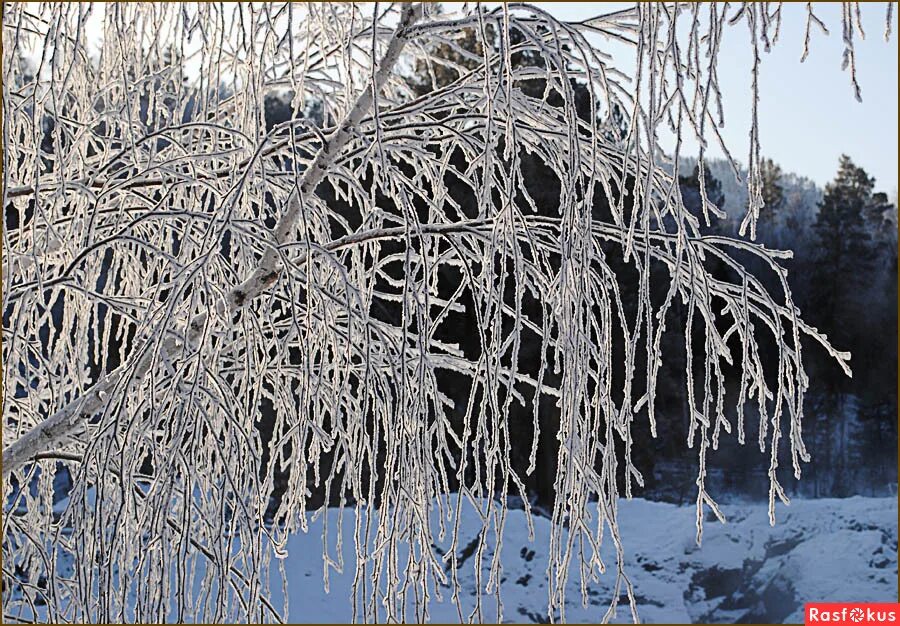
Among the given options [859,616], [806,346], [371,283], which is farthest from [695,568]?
[371,283]

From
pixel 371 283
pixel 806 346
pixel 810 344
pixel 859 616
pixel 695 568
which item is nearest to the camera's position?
pixel 371 283

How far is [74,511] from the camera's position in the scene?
998 mm

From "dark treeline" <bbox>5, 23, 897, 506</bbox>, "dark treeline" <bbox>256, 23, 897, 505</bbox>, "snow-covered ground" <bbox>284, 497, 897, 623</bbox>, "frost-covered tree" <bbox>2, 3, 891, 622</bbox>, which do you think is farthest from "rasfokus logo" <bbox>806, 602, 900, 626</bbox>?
"dark treeline" <bbox>256, 23, 897, 505</bbox>

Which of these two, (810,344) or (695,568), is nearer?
(695,568)

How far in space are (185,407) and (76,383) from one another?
61cm

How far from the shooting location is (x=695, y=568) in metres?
7.06

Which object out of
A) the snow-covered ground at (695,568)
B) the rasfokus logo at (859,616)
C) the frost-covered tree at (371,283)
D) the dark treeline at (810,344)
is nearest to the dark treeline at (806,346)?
the dark treeline at (810,344)

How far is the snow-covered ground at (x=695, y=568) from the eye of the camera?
20.6ft

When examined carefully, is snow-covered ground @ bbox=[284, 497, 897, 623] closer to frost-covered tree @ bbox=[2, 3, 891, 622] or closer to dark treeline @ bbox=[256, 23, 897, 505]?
dark treeline @ bbox=[256, 23, 897, 505]

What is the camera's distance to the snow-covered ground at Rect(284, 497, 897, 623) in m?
6.28

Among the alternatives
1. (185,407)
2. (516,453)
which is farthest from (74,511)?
(516,453)

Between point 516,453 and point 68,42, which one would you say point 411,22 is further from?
point 516,453

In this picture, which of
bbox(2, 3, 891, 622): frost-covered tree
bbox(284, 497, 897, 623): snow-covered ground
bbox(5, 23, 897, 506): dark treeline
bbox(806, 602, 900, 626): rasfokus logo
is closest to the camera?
bbox(2, 3, 891, 622): frost-covered tree

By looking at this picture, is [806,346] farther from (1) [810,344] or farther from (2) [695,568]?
(2) [695,568]
